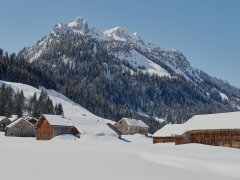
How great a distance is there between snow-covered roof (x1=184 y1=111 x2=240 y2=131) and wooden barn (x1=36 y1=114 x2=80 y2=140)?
1137 inches

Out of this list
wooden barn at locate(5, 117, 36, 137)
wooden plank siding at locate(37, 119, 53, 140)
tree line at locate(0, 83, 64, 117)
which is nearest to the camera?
wooden plank siding at locate(37, 119, 53, 140)

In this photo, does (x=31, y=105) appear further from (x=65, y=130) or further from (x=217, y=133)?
(x=217, y=133)

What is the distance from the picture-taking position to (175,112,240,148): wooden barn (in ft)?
192

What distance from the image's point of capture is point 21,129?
3868 inches

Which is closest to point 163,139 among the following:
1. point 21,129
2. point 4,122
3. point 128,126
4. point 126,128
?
point 21,129

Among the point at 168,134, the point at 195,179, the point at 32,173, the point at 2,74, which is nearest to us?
the point at 32,173

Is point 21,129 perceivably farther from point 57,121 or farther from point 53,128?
point 53,128

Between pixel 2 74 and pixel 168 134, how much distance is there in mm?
132554

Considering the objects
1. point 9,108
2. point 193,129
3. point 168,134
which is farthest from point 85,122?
point 9,108

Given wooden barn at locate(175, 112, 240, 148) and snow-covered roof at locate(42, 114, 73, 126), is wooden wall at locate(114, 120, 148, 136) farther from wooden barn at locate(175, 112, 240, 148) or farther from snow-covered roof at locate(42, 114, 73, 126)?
wooden barn at locate(175, 112, 240, 148)

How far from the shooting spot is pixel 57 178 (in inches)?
790

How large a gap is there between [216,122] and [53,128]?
3775 cm

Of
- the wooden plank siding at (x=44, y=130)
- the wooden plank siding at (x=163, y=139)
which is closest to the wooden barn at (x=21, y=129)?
the wooden plank siding at (x=44, y=130)

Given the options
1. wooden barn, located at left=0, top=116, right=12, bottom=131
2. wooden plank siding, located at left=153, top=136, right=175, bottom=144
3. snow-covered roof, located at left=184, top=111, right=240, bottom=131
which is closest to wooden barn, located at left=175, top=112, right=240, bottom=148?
snow-covered roof, located at left=184, top=111, right=240, bottom=131
